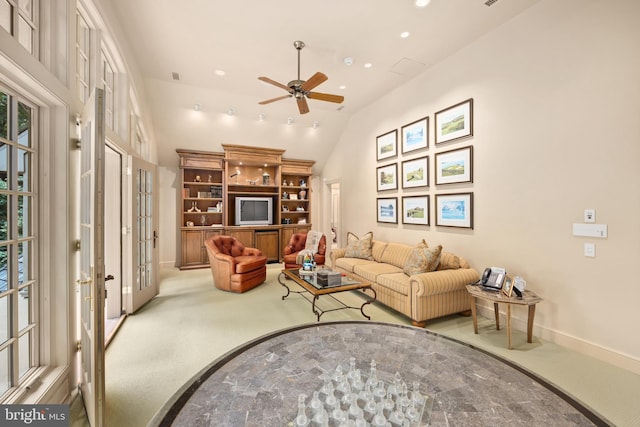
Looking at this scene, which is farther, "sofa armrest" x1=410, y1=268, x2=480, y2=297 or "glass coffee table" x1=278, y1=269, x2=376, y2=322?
"glass coffee table" x1=278, y1=269, x2=376, y2=322

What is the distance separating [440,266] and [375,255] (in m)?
1.38

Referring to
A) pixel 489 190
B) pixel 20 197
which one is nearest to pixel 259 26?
pixel 20 197

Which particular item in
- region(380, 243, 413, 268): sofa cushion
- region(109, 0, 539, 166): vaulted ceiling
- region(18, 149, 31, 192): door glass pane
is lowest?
region(380, 243, 413, 268): sofa cushion

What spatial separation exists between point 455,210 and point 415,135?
1.43 m

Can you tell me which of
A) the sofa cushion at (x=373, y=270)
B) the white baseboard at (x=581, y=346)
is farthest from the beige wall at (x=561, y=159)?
the sofa cushion at (x=373, y=270)

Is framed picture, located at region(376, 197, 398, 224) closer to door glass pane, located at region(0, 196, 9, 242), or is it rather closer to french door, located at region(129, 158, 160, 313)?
french door, located at region(129, 158, 160, 313)

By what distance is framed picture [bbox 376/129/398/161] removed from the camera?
4.88 m

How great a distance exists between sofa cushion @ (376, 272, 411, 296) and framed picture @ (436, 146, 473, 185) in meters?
1.53

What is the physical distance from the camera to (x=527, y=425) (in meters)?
0.85

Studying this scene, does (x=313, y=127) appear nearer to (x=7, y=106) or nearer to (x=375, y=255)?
(x=375, y=255)

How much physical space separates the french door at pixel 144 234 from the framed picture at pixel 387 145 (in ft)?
13.1

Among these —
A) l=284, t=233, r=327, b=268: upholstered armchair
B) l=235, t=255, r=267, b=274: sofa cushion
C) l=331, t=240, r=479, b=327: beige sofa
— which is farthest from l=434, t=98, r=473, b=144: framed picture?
l=235, t=255, r=267, b=274: sofa cushion

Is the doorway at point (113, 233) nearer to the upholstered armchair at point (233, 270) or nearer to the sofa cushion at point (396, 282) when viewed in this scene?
the upholstered armchair at point (233, 270)

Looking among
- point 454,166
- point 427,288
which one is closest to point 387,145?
point 454,166
